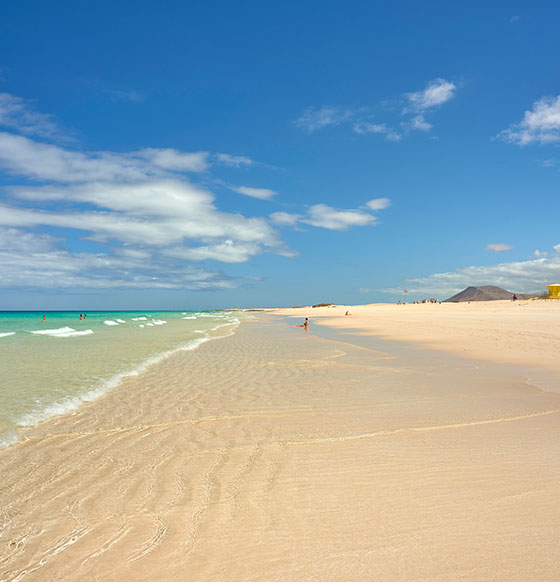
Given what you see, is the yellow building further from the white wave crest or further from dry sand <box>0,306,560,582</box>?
the white wave crest

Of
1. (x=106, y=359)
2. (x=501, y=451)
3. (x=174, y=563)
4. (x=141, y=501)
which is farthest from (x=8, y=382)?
(x=501, y=451)

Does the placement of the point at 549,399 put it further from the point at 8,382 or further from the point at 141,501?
the point at 8,382

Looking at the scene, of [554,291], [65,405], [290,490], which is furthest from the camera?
[554,291]

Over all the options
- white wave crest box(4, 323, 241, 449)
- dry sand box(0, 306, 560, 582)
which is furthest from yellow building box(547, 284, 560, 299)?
white wave crest box(4, 323, 241, 449)

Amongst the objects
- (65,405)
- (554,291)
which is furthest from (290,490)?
(554,291)

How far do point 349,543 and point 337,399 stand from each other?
18.2ft

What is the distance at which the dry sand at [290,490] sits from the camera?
303 centimetres

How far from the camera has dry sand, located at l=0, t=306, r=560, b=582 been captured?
3033 mm

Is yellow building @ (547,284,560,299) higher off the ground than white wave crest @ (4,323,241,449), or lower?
higher

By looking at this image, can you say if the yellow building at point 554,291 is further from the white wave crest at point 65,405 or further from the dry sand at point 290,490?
the white wave crest at point 65,405

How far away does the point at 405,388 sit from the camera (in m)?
9.64

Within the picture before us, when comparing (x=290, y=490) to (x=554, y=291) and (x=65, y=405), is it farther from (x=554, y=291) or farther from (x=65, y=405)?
(x=554, y=291)

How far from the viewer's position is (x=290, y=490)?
428cm

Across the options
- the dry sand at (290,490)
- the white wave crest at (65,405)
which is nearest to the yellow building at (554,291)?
the dry sand at (290,490)
